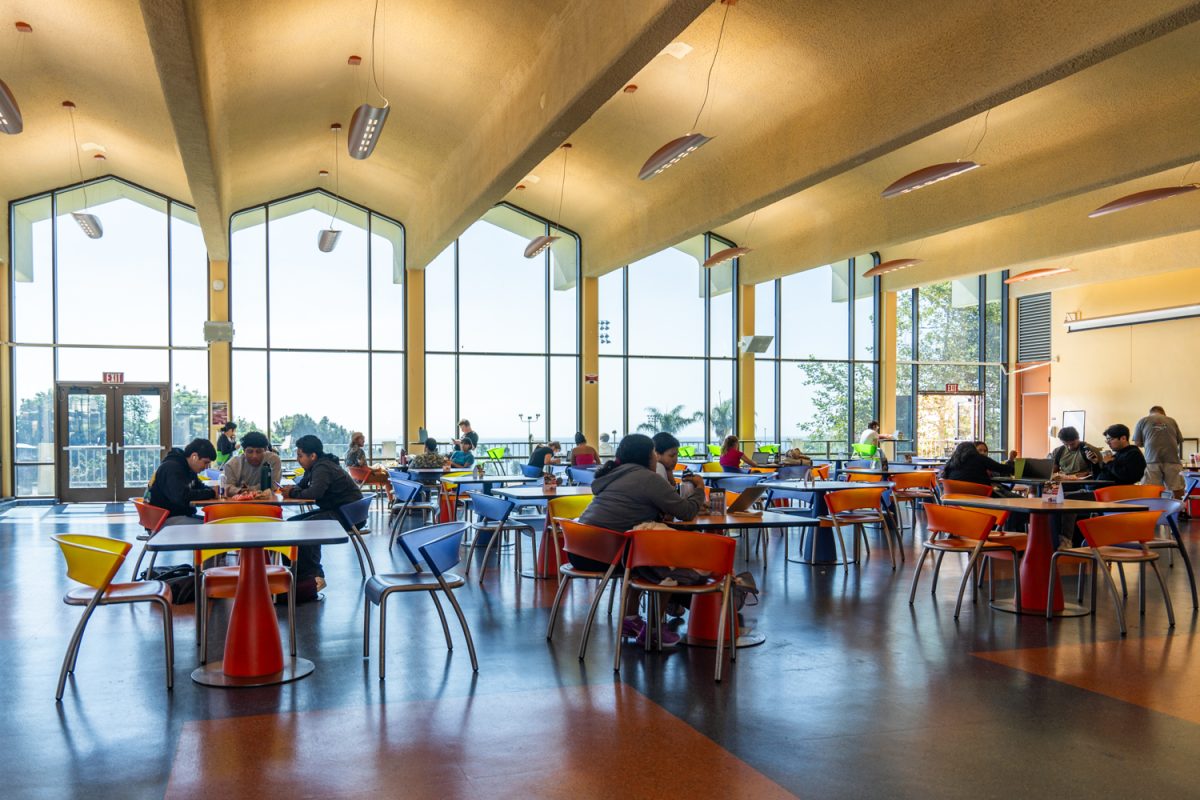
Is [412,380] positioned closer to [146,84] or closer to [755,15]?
[146,84]

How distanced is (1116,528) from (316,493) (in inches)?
201

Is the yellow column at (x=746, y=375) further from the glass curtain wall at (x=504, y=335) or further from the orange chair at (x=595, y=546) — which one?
the orange chair at (x=595, y=546)

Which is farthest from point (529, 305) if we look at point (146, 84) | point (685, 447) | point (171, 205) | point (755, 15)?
point (755, 15)

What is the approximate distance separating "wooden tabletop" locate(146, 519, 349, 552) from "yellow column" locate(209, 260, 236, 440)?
10.4 metres

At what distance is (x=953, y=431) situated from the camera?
18938mm

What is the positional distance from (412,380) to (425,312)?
1163mm

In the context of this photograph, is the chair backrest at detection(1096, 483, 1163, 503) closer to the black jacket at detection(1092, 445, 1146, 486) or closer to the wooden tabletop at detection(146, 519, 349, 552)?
the black jacket at detection(1092, 445, 1146, 486)

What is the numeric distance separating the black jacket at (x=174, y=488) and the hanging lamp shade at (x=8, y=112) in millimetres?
2833

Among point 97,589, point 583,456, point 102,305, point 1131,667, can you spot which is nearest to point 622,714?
point 97,589

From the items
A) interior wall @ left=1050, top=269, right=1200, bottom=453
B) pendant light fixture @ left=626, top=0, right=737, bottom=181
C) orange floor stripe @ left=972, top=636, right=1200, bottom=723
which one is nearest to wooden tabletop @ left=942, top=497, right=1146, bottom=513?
orange floor stripe @ left=972, top=636, right=1200, bottom=723

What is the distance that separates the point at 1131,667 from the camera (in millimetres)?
4656

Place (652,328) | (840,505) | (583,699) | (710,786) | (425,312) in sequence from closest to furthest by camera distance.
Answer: (710,786)
(583,699)
(840,505)
(425,312)
(652,328)

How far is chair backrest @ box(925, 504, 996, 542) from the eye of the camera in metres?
5.64

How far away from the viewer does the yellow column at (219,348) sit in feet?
47.3
